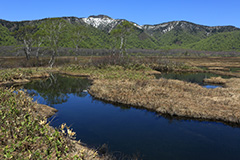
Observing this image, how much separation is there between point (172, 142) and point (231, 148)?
3689 millimetres

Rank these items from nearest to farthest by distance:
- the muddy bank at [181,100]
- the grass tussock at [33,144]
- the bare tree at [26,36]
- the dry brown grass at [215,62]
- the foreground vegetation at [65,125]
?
the grass tussock at [33,144], the foreground vegetation at [65,125], the muddy bank at [181,100], the bare tree at [26,36], the dry brown grass at [215,62]

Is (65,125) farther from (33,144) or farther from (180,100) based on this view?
(180,100)

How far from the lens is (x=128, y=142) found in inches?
469

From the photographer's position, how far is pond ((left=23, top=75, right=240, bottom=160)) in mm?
10797

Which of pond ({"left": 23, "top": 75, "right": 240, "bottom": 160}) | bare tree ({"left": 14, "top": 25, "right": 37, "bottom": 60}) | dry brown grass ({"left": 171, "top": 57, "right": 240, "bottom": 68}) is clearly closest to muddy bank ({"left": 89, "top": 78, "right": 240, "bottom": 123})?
pond ({"left": 23, "top": 75, "right": 240, "bottom": 160})

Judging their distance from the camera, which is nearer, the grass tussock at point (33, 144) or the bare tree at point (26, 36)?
the grass tussock at point (33, 144)

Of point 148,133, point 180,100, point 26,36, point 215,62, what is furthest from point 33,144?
point 215,62

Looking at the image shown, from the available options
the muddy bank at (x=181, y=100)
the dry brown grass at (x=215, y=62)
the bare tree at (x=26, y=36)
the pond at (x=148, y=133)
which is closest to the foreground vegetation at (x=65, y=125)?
the muddy bank at (x=181, y=100)

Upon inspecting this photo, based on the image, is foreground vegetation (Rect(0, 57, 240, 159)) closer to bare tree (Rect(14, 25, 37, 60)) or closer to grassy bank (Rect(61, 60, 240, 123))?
grassy bank (Rect(61, 60, 240, 123))

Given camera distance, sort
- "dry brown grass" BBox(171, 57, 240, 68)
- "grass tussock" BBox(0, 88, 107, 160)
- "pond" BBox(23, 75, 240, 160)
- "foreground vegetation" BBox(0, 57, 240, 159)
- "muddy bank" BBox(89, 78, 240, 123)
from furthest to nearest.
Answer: "dry brown grass" BBox(171, 57, 240, 68), "muddy bank" BBox(89, 78, 240, 123), "pond" BBox(23, 75, 240, 160), "foreground vegetation" BBox(0, 57, 240, 159), "grass tussock" BBox(0, 88, 107, 160)

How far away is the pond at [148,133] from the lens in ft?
35.4

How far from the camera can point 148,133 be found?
13.4 meters

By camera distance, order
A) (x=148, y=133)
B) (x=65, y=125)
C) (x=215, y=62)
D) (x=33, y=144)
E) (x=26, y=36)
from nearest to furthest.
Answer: (x=33, y=144) → (x=148, y=133) → (x=65, y=125) → (x=26, y=36) → (x=215, y=62)

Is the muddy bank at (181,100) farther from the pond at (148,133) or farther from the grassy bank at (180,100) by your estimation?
the pond at (148,133)
